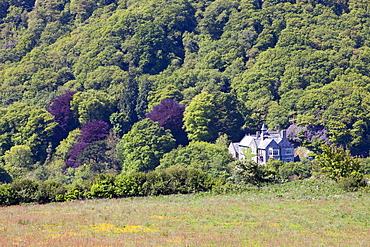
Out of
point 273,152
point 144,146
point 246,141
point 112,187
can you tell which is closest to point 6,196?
point 112,187

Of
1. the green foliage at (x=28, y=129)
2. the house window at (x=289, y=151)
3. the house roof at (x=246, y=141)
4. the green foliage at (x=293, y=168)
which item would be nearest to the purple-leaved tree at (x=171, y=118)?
the house roof at (x=246, y=141)

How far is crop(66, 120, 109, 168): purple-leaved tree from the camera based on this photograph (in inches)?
4347

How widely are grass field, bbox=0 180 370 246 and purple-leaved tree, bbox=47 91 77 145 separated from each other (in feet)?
275

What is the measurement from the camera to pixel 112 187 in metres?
47.0

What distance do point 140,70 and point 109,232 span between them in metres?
→ 129

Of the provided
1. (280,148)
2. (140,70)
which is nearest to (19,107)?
(140,70)

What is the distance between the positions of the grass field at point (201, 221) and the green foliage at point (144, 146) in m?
58.9

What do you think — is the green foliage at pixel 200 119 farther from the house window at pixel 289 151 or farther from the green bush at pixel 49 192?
the green bush at pixel 49 192

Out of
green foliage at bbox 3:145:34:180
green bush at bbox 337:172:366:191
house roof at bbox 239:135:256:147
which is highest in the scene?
green bush at bbox 337:172:366:191

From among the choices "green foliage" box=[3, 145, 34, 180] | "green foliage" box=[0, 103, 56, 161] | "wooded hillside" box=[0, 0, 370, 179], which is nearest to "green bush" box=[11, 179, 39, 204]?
"wooded hillside" box=[0, 0, 370, 179]

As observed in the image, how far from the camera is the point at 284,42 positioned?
152 meters

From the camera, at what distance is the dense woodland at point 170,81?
4417 inches

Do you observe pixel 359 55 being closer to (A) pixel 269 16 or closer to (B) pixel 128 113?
(A) pixel 269 16

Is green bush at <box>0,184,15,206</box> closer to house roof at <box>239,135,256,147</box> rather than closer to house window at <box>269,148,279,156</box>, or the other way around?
house window at <box>269,148,279,156</box>
